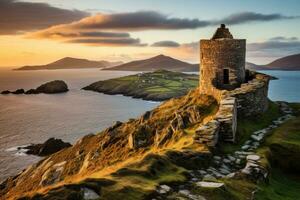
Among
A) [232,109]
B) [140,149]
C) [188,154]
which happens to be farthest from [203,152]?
[140,149]

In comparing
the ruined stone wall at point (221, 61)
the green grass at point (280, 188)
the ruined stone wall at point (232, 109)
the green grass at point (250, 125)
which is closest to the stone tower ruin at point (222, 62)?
the ruined stone wall at point (221, 61)

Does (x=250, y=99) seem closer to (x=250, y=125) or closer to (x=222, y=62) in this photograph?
(x=250, y=125)

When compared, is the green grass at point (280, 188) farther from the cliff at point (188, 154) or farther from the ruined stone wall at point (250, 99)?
the ruined stone wall at point (250, 99)

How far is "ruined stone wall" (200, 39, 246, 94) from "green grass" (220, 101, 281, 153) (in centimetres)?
467

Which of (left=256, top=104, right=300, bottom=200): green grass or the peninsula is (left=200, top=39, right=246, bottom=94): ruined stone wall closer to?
the peninsula

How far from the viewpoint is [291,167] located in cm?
2359

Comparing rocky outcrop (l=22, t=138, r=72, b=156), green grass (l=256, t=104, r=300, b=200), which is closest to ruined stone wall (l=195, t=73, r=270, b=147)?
green grass (l=256, t=104, r=300, b=200)

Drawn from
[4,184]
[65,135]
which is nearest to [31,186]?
[4,184]

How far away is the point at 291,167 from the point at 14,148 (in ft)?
235

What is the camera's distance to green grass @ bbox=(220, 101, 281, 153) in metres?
23.3

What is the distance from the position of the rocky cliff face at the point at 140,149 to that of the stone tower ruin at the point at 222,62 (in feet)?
6.47

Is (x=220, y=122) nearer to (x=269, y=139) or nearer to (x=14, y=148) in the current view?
(x=269, y=139)

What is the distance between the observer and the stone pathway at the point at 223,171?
14500 millimetres

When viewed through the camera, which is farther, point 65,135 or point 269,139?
point 65,135
